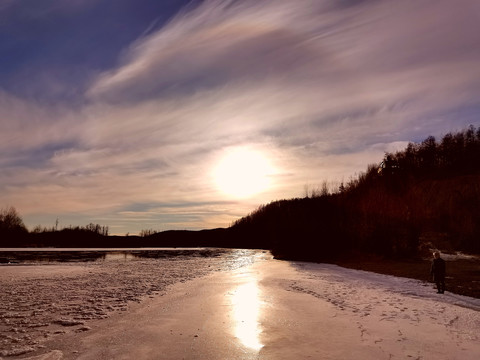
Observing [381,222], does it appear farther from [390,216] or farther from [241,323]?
[241,323]

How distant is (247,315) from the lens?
13266mm

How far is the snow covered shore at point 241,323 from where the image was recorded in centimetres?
919

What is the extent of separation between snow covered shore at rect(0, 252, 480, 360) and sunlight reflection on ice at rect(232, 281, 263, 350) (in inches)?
1.3

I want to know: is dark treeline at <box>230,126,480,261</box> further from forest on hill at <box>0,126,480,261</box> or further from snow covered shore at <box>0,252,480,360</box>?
snow covered shore at <box>0,252,480,360</box>

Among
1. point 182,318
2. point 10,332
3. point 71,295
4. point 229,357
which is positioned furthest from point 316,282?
point 10,332

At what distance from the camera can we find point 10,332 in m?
10.8

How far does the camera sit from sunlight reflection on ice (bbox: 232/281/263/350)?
10.2 m

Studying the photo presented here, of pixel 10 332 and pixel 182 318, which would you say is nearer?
pixel 10 332

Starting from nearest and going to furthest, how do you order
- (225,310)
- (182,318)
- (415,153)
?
(182,318) < (225,310) < (415,153)

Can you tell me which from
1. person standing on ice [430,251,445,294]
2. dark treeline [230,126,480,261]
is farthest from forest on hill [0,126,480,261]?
person standing on ice [430,251,445,294]

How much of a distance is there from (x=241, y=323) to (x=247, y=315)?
4.14 feet

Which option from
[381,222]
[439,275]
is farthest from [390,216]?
[439,275]

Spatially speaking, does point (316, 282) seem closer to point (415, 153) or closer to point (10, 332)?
point (10, 332)

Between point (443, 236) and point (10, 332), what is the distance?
61.4m
